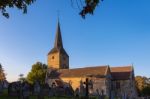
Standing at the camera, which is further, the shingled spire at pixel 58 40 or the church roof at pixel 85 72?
the shingled spire at pixel 58 40

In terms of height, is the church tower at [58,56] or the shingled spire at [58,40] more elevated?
the shingled spire at [58,40]

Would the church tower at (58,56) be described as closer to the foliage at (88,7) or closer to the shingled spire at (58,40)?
the shingled spire at (58,40)

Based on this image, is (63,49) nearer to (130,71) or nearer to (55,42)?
(55,42)

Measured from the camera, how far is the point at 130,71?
77812 mm

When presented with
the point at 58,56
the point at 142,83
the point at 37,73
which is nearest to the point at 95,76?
the point at 58,56

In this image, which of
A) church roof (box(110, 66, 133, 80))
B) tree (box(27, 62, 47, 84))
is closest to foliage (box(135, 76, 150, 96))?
church roof (box(110, 66, 133, 80))

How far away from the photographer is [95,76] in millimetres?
74500

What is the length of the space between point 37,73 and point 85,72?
14412 millimetres

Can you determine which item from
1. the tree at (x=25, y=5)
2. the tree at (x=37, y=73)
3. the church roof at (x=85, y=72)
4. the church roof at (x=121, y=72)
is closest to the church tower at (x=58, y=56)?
the tree at (x=37, y=73)

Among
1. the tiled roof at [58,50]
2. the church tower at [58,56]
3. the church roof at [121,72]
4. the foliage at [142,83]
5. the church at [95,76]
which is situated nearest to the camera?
the church at [95,76]

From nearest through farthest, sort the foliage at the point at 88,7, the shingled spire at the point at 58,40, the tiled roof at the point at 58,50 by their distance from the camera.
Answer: the foliage at the point at 88,7
the tiled roof at the point at 58,50
the shingled spire at the point at 58,40

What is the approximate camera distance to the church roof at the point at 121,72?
77238mm

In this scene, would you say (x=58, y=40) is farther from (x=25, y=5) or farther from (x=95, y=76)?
(x=25, y=5)

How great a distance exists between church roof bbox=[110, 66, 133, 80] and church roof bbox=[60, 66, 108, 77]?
5.20m
